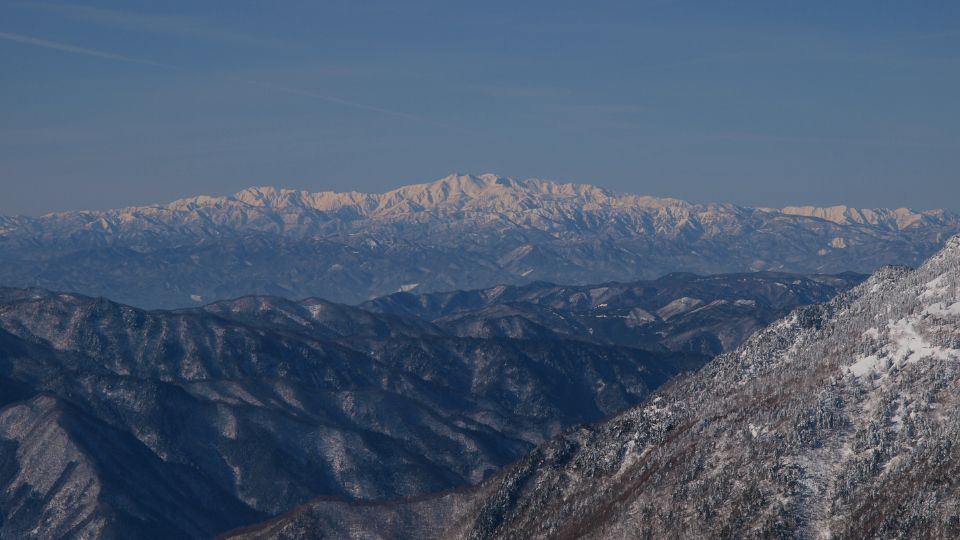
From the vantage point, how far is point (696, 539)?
195000mm

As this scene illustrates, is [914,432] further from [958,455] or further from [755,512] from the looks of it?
[755,512]

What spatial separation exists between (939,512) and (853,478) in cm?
1999

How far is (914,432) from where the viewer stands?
19512 cm

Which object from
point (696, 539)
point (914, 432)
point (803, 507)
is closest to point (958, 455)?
point (914, 432)

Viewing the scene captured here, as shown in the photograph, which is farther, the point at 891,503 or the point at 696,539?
the point at 696,539

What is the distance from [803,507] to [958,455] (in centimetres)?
2442

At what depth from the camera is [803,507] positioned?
191000mm

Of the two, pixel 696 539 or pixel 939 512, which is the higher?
pixel 939 512

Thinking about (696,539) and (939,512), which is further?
(696,539)

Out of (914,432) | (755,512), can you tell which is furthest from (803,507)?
(914,432)

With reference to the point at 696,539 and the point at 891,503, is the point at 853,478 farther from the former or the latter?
the point at 696,539

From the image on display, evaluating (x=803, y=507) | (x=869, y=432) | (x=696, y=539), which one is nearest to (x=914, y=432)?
(x=869, y=432)

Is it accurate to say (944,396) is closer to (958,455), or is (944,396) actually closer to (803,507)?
(958,455)

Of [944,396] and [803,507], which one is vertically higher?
[944,396]
